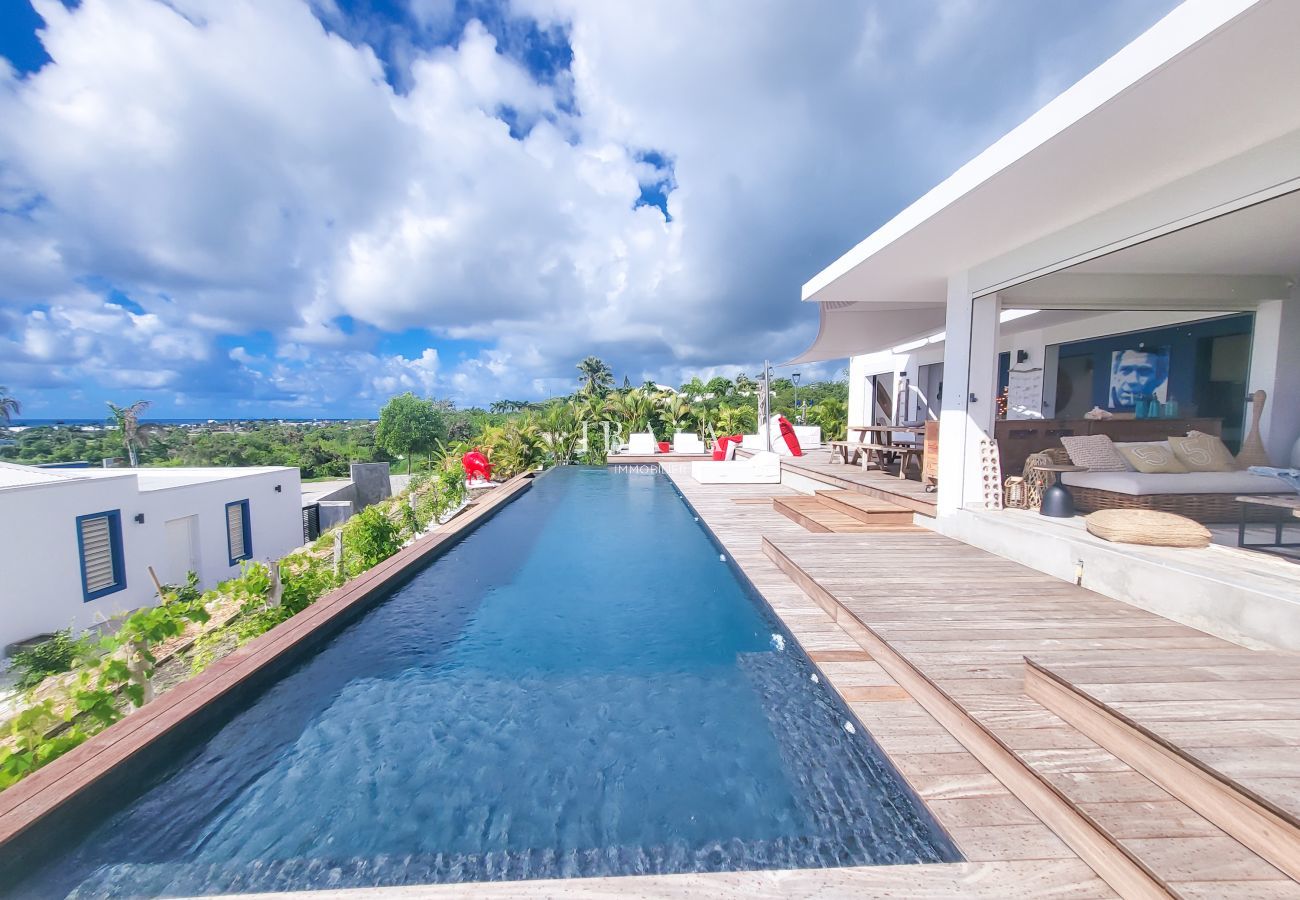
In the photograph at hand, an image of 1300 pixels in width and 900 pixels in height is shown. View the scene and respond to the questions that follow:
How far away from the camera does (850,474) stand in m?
8.58

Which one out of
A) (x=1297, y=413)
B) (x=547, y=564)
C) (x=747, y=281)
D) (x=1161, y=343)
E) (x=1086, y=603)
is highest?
(x=747, y=281)

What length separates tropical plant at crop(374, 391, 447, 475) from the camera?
45.8 meters

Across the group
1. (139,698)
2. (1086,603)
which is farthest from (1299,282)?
(139,698)

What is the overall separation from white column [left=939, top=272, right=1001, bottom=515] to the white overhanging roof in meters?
0.25

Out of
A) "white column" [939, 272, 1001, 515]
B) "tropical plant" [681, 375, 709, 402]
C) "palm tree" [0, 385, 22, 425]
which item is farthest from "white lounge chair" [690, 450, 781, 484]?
"palm tree" [0, 385, 22, 425]

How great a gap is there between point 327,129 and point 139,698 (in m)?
12.7

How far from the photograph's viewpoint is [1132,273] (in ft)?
17.2

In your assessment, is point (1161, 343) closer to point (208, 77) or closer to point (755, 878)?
point (755, 878)

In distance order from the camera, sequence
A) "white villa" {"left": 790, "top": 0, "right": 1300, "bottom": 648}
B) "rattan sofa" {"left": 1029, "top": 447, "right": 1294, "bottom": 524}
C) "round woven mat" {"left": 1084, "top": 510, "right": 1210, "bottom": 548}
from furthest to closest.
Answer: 1. "rattan sofa" {"left": 1029, "top": 447, "right": 1294, "bottom": 524}
2. "round woven mat" {"left": 1084, "top": 510, "right": 1210, "bottom": 548}
3. "white villa" {"left": 790, "top": 0, "right": 1300, "bottom": 648}

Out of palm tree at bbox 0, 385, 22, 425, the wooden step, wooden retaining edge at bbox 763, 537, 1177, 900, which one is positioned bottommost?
wooden retaining edge at bbox 763, 537, 1177, 900

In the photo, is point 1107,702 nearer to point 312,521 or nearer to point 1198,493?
point 1198,493

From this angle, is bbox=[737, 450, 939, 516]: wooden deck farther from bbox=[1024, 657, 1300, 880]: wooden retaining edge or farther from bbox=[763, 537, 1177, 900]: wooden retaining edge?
bbox=[1024, 657, 1300, 880]: wooden retaining edge

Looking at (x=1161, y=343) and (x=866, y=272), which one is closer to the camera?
(x=866, y=272)

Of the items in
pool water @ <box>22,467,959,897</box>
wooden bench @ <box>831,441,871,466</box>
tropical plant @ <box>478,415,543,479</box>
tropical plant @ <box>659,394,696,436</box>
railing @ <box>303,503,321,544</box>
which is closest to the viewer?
pool water @ <box>22,467,959,897</box>
